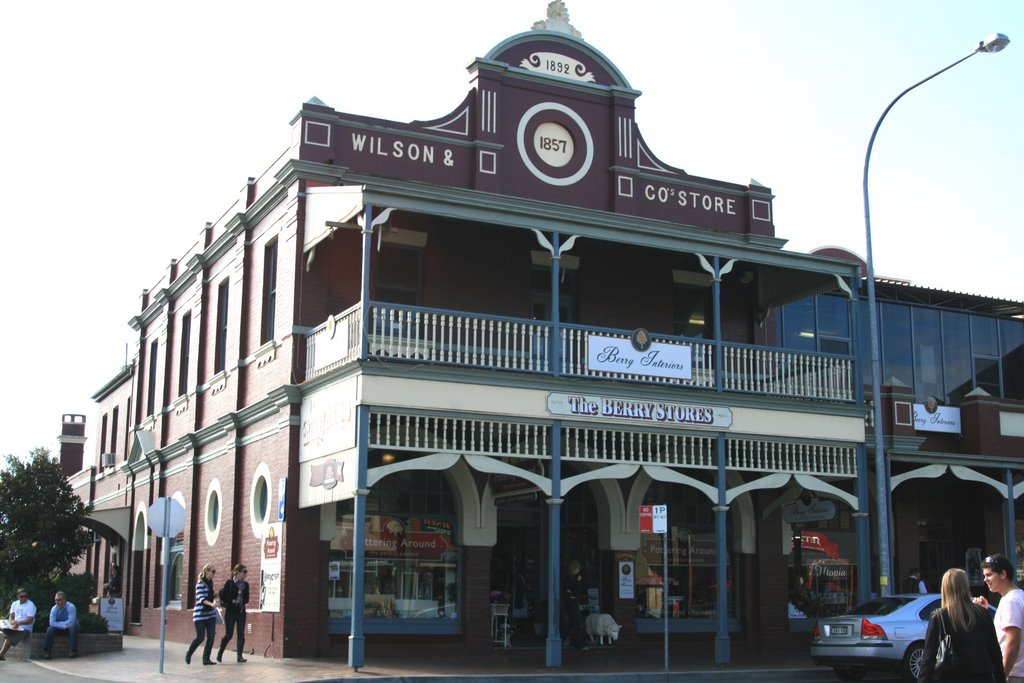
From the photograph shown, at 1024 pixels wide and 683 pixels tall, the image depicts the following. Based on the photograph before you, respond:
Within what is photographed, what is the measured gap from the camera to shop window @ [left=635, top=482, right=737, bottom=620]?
75.0 feet

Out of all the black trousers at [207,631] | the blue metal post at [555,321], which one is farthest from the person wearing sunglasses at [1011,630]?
the black trousers at [207,631]

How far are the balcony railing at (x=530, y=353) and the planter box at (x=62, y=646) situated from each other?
6.31 metres

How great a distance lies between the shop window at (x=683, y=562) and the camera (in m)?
22.9

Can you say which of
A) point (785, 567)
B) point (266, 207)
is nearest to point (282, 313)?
point (266, 207)

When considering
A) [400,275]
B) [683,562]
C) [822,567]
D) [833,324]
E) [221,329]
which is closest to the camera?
[400,275]

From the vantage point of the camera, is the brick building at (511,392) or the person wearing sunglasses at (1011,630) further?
the brick building at (511,392)

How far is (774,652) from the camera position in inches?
899

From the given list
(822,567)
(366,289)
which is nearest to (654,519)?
(366,289)

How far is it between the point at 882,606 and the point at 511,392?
20.8 ft

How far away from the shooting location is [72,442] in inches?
2169

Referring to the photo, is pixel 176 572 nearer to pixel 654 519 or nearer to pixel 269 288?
pixel 269 288

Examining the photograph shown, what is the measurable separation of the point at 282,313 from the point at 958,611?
1531 cm

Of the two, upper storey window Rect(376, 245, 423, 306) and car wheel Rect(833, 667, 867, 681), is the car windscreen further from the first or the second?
upper storey window Rect(376, 245, 423, 306)

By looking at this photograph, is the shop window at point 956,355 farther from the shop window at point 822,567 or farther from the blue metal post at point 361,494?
the blue metal post at point 361,494
